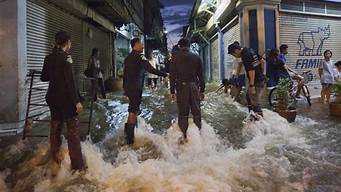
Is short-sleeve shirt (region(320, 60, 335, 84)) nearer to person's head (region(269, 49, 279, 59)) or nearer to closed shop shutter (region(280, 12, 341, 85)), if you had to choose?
person's head (region(269, 49, 279, 59))

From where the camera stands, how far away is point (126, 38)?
29094mm

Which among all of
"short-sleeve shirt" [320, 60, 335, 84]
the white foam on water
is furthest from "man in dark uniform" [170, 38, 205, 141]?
"short-sleeve shirt" [320, 60, 335, 84]

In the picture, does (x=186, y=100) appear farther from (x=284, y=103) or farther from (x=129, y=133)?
(x=284, y=103)

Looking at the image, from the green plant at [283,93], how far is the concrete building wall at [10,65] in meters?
6.57

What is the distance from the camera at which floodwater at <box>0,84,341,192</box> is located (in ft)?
15.0

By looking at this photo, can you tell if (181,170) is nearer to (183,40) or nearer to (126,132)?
(126,132)

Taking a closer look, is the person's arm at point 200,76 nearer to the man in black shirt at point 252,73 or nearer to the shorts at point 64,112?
the man in black shirt at point 252,73

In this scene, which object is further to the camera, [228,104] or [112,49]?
[112,49]

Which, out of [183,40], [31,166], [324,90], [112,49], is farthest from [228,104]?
[112,49]

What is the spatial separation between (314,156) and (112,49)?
60.5ft

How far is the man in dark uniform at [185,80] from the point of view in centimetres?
669

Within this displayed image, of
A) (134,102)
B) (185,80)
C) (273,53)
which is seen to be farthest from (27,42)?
(273,53)

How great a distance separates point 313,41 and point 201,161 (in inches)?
492

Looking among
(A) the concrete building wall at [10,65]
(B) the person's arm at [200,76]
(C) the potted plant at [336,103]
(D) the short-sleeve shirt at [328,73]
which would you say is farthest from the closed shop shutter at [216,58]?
(B) the person's arm at [200,76]
